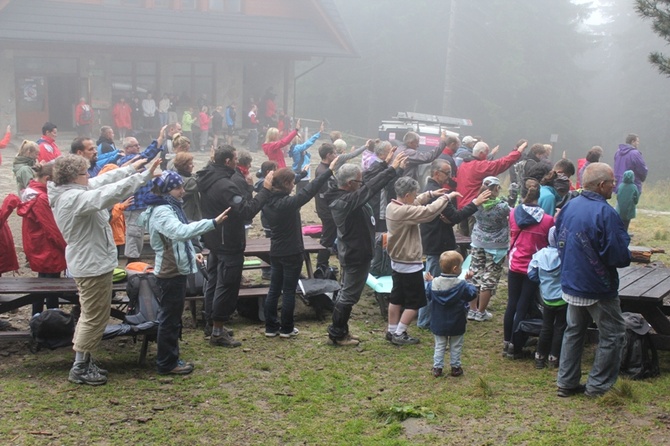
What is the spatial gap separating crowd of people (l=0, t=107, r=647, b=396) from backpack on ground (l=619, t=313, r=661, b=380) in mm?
533

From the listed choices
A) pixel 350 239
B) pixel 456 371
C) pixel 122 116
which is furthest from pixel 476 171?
pixel 122 116

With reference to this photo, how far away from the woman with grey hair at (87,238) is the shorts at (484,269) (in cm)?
371

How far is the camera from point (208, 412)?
556cm

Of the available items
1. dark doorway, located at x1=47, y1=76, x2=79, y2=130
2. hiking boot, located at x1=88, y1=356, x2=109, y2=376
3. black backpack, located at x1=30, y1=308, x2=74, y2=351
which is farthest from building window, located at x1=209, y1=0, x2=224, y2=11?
hiking boot, located at x1=88, y1=356, x2=109, y2=376

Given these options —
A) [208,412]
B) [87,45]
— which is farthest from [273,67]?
[208,412]

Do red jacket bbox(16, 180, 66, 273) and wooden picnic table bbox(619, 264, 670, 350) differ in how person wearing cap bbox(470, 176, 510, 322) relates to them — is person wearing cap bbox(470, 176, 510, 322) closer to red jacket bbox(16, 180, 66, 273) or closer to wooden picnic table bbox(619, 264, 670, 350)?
wooden picnic table bbox(619, 264, 670, 350)

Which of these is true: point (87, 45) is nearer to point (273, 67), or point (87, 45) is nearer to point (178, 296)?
point (273, 67)

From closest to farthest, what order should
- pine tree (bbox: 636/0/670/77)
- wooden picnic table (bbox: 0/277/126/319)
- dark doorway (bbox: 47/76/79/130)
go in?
wooden picnic table (bbox: 0/277/126/319) → pine tree (bbox: 636/0/670/77) → dark doorway (bbox: 47/76/79/130)

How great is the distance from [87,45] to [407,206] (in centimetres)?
2104

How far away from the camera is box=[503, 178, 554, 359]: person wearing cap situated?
268 inches

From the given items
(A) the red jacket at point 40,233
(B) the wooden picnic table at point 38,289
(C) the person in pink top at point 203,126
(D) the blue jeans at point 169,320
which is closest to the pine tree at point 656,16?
(D) the blue jeans at point 169,320

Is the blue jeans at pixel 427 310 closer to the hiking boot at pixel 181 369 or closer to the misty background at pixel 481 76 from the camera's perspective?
the hiking boot at pixel 181 369

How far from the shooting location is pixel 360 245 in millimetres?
7035

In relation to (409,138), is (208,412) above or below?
below
